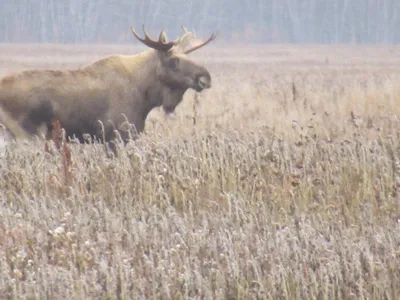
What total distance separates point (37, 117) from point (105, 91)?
0.92 m

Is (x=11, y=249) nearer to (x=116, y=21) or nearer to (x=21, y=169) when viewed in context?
→ (x=21, y=169)

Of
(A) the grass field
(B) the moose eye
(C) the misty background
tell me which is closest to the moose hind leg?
(A) the grass field

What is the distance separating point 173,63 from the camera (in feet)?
36.9

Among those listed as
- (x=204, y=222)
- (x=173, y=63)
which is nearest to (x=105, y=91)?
(x=173, y=63)

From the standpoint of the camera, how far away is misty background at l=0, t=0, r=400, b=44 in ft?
392

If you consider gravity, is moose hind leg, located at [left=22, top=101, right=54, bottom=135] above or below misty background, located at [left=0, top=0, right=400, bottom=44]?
above

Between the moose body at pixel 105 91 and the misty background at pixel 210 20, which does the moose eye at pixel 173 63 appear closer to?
the moose body at pixel 105 91

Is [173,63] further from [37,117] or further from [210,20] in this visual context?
[210,20]

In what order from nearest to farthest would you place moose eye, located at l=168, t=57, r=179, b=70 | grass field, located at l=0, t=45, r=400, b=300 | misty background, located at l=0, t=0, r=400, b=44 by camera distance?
1. grass field, located at l=0, t=45, r=400, b=300
2. moose eye, located at l=168, t=57, r=179, b=70
3. misty background, located at l=0, t=0, r=400, b=44

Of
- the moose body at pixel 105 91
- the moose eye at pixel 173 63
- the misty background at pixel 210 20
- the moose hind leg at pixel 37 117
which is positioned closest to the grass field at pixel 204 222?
the moose hind leg at pixel 37 117

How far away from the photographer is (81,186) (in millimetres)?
7812

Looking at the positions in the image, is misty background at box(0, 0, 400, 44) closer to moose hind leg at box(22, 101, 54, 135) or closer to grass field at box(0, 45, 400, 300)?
moose hind leg at box(22, 101, 54, 135)

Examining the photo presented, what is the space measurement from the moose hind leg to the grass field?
184 mm

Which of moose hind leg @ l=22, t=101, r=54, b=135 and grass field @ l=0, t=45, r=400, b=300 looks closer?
grass field @ l=0, t=45, r=400, b=300
